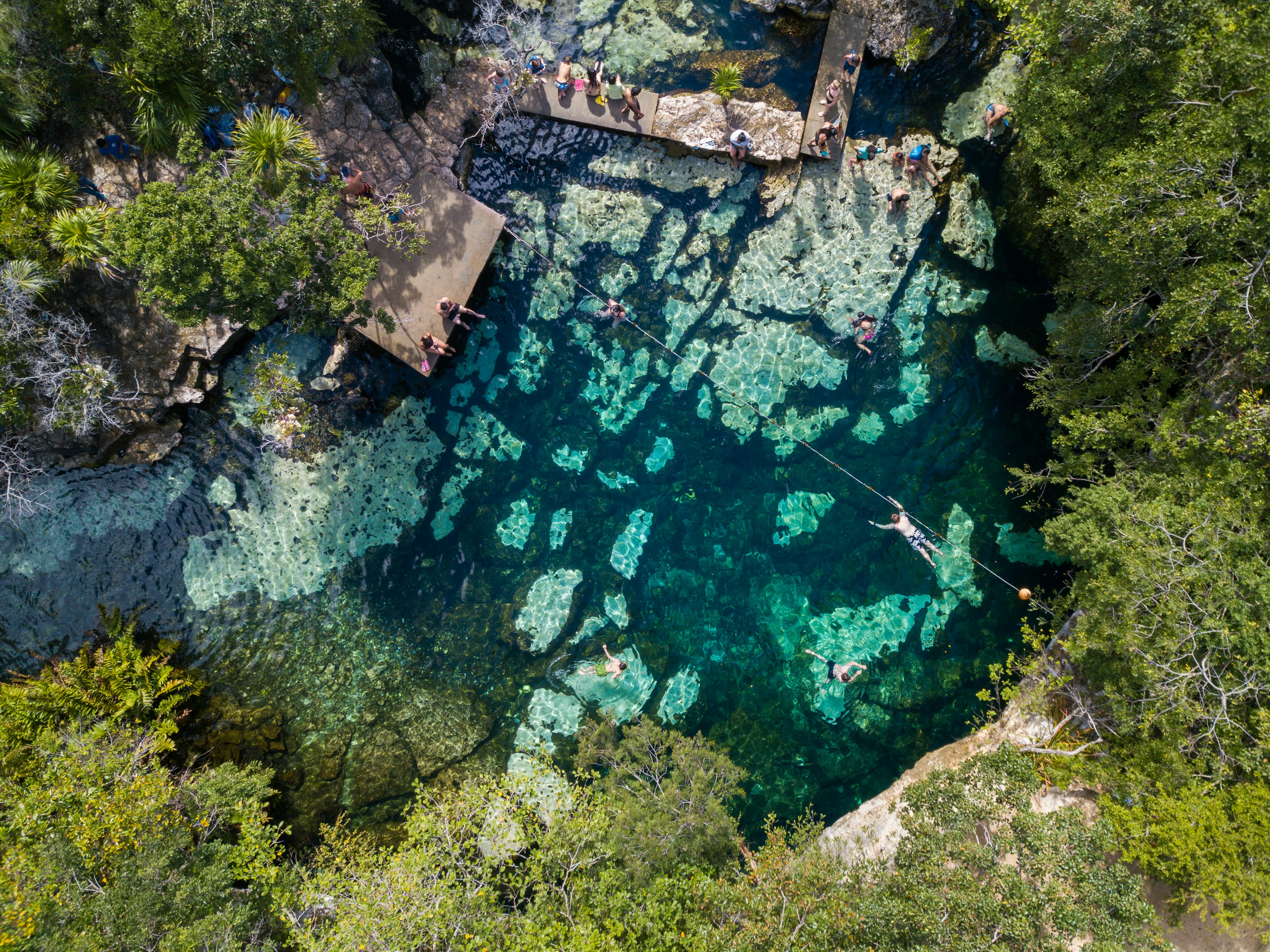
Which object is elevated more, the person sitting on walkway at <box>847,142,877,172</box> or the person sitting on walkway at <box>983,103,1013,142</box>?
the person sitting on walkway at <box>983,103,1013,142</box>

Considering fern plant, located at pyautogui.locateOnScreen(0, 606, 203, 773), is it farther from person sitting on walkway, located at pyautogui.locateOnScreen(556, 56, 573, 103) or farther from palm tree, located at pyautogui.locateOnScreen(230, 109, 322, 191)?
person sitting on walkway, located at pyautogui.locateOnScreen(556, 56, 573, 103)

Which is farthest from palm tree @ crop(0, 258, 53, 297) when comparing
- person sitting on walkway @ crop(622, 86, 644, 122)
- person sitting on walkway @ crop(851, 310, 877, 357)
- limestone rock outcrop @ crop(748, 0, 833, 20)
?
person sitting on walkway @ crop(851, 310, 877, 357)

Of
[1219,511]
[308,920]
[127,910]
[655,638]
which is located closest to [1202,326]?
[1219,511]

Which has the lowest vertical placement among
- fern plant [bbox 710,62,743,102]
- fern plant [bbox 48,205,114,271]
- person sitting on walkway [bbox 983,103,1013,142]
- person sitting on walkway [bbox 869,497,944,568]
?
person sitting on walkway [bbox 869,497,944,568]

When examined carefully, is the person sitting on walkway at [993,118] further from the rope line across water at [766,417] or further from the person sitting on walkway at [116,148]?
the person sitting on walkway at [116,148]

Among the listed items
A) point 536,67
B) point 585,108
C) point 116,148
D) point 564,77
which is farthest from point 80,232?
point 585,108

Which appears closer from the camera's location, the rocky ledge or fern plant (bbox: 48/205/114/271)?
fern plant (bbox: 48/205/114/271)

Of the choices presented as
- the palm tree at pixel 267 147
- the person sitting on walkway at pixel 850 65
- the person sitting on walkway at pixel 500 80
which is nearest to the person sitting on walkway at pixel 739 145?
the person sitting on walkway at pixel 850 65
